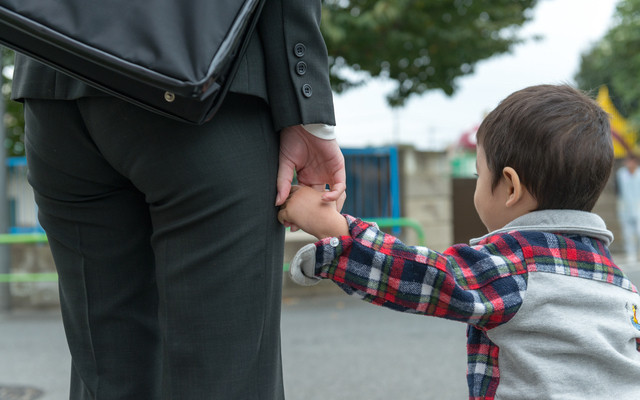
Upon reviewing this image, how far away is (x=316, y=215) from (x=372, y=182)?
619 cm

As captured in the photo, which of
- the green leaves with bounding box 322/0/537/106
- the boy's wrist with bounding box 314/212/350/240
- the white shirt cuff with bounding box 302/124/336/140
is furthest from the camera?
the green leaves with bounding box 322/0/537/106

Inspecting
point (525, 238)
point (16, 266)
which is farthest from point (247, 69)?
point (16, 266)

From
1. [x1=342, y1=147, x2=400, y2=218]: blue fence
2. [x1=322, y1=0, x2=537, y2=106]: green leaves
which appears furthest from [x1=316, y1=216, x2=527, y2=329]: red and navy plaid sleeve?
[x1=322, y1=0, x2=537, y2=106]: green leaves

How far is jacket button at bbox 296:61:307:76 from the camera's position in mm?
1206

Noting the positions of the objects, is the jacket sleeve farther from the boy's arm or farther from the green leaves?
the green leaves

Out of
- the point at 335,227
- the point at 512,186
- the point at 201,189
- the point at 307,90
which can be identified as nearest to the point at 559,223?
the point at 512,186

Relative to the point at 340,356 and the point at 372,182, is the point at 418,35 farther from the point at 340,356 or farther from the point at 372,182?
the point at 340,356

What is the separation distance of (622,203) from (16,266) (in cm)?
888

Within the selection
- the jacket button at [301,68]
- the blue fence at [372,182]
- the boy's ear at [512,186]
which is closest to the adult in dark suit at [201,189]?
the jacket button at [301,68]

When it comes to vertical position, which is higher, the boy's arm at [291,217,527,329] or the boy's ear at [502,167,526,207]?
the boy's ear at [502,167,526,207]

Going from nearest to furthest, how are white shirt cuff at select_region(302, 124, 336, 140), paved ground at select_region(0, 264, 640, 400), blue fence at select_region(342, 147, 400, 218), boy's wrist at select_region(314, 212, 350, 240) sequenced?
white shirt cuff at select_region(302, 124, 336, 140), boy's wrist at select_region(314, 212, 350, 240), paved ground at select_region(0, 264, 640, 400), blue fence at select_region(342, 147, 400, 218)

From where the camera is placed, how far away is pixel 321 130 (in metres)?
1.26

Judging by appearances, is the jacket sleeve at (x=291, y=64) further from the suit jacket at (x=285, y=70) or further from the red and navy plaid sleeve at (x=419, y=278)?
the red and navy plaid sleeve at (x=419, y=278)

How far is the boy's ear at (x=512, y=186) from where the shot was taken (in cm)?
147
